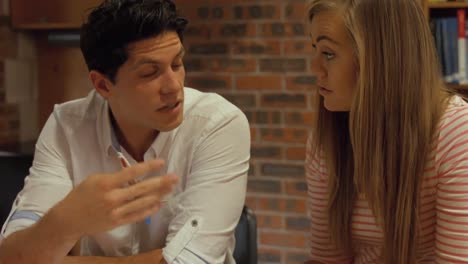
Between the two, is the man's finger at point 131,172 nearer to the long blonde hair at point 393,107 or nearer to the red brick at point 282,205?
the long blonde hair at point 393,107

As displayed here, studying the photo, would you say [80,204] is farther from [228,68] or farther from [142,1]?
[228,68]

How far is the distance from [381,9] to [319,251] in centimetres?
67

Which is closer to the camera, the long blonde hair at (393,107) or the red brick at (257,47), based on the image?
the long blonde hair at (393,107)

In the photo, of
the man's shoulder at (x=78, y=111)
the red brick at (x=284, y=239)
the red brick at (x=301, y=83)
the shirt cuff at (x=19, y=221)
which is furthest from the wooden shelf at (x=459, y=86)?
the shirt cuff at (x=19, y=221)

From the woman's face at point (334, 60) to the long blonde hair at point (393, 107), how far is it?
18mm

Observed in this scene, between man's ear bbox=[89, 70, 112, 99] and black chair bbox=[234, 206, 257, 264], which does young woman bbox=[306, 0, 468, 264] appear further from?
man's ear bbox=[89, 70, 112, 99]

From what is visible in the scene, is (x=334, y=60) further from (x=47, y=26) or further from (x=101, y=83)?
(x=47, y=26)

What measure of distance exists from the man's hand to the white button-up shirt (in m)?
0.37

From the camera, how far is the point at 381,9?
1.17m

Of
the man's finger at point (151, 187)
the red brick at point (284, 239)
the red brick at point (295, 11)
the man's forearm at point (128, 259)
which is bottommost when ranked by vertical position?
the red brick at point (284, 239)

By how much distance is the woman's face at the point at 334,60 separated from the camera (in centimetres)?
121

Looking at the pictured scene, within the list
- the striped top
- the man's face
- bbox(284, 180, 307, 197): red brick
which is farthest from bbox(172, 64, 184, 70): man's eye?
bbox(284, 180, 307, 197): red brick

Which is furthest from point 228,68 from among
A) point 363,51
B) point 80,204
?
point 80,204

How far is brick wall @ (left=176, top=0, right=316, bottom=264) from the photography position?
2646 mm
